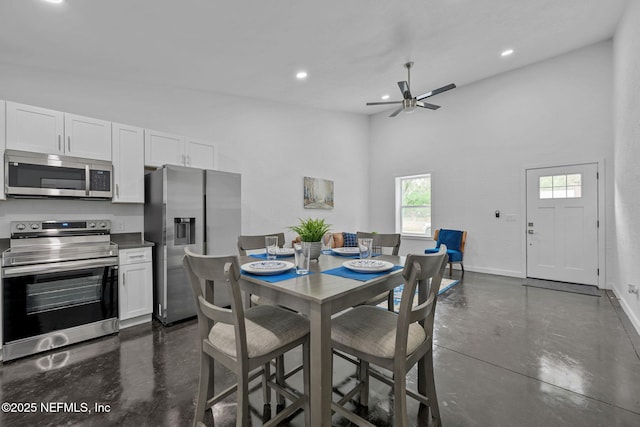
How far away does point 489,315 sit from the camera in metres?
3.14

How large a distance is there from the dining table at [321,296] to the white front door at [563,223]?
4.30 m

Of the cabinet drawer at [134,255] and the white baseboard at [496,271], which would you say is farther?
the white baseboard at [496,271]

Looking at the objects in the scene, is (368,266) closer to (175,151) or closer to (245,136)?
(175,151)

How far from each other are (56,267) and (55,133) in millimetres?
1311

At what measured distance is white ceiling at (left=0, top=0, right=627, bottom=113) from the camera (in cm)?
263

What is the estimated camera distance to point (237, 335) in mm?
1255

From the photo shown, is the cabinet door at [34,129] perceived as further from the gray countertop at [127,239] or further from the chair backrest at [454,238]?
the chair backrest at [454,238]

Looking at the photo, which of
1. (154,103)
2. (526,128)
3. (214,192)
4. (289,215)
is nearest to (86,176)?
(214,192)

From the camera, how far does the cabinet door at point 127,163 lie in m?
3.03

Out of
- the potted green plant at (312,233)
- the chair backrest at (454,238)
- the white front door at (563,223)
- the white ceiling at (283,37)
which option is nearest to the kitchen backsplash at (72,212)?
the white ceiling at (283,37)

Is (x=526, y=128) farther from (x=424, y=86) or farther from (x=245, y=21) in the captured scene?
(x=245, y=21)

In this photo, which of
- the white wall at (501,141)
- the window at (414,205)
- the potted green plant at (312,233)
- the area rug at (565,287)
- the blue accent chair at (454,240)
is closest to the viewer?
the potted green plant at (312,233)

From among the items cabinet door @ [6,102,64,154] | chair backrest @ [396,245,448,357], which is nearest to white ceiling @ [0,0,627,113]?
cabinet door @ [6,102,64,154]

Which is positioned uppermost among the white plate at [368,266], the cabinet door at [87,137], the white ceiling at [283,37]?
the white ceiling at [283,37]
